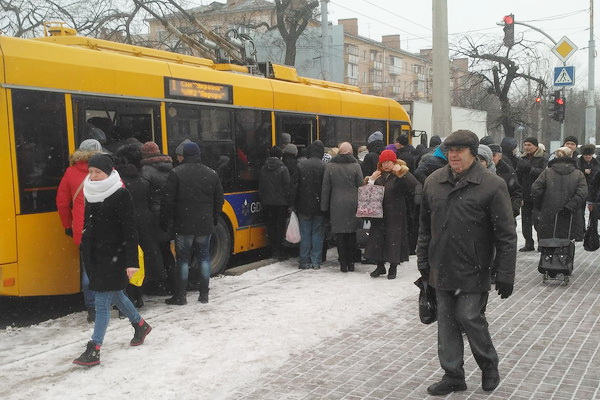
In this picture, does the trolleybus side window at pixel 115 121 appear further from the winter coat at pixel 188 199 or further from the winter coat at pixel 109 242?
the winter coat at pixel 109 242

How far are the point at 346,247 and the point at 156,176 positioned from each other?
322 centimetres

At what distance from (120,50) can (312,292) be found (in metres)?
3.86

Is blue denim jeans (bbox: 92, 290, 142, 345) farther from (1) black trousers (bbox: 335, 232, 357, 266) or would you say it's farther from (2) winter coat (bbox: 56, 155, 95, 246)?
(1) black trousers (bbox: 335, 232, 357, 266)

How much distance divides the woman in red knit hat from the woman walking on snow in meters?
4.22

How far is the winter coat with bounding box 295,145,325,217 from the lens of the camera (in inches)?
384

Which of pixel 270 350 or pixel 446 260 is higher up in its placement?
pixel 446 260

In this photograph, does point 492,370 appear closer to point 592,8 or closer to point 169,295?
point 169,295

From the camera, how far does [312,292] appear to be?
26.9 feet

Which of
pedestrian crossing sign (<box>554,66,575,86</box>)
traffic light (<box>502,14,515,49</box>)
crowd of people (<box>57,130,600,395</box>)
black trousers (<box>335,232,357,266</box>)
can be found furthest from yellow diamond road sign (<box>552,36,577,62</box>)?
black trousers (<box>335,232,357,266</box>)

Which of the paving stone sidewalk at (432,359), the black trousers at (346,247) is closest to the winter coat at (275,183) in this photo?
the black trousers at (346,247)

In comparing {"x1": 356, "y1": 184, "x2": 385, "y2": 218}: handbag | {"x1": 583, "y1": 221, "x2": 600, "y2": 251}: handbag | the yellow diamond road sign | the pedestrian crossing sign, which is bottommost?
{"x1": 583, "y1": 221, "x2": 600, "y2": 251}: handbag

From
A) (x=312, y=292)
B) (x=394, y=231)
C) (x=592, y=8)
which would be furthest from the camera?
(x=592, y=8)

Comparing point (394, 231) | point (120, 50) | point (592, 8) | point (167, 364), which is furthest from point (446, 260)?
point (592, 8)

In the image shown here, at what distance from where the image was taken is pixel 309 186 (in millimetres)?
9789
